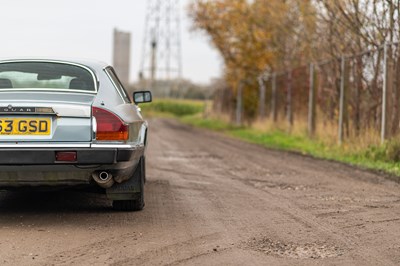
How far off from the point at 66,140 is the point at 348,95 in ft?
41.2

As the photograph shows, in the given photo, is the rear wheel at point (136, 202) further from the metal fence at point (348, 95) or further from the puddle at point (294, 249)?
the metal fence at point (348, 95)

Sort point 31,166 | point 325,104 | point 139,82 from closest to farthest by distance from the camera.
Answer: point 31,166
point 325,104
point 139,82

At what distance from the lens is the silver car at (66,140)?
254 inches

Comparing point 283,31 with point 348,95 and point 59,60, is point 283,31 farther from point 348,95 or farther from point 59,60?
point 59,60

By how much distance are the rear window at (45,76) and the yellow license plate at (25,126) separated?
0.70 meters

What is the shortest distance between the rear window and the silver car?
0.65ft

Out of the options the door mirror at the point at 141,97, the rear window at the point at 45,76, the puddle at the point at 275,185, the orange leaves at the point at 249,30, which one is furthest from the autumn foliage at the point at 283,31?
the rear window at the point at 45,76

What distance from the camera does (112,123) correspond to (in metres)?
6.67

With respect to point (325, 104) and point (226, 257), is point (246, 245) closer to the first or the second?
point (226, 257)

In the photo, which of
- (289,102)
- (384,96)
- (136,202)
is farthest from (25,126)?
(289,102)

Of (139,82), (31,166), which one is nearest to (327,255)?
(31,166)

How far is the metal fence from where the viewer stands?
14945 mm

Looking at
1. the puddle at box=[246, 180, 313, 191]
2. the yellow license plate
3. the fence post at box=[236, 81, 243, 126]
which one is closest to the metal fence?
the puddle at box=[246, 180, 313, 191]

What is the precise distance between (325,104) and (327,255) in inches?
607
